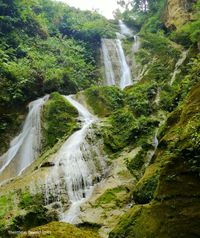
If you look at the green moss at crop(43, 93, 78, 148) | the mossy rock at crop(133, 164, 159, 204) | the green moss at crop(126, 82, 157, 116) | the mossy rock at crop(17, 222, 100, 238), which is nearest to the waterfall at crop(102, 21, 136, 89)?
the green moss at crop(126, 82, 157, 116)

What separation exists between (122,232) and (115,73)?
1888cm

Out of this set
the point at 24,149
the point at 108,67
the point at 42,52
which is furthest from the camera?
the point at 108,67

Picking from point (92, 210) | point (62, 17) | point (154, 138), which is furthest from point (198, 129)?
point (62, 17)

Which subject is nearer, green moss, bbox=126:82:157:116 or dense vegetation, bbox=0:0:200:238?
dense vegetation, bbox=0:0:200:238

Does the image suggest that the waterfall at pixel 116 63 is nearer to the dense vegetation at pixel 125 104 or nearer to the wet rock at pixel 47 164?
the dense vegetation at pixel 125 104

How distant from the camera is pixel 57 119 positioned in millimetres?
15508

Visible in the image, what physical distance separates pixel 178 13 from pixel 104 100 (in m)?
12.1

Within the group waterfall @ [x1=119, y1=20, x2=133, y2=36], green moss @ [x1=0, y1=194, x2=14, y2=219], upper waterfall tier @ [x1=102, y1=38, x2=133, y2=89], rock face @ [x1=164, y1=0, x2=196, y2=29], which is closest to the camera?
green moss @ [x1=0, y1=194, x2=14, y2=219]

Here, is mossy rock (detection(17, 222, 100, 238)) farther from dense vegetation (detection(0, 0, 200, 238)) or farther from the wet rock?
the wet rock

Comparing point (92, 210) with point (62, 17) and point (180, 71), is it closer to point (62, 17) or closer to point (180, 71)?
point (180, 71)

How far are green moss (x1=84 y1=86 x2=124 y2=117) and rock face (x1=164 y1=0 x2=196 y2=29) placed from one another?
10.3 meters

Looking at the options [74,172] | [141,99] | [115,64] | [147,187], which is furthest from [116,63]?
[147,187]

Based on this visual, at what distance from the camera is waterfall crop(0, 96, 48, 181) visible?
13.9m

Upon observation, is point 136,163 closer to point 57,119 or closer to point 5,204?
point 5,204
